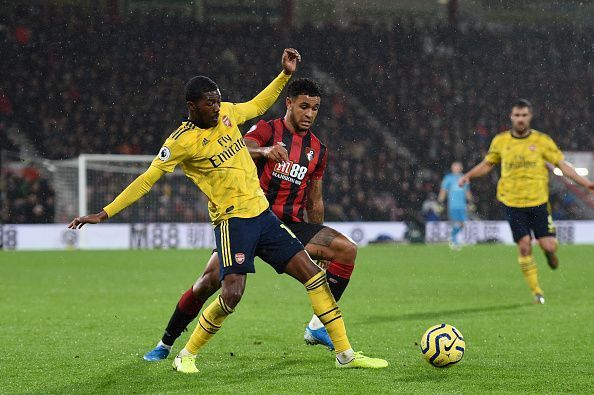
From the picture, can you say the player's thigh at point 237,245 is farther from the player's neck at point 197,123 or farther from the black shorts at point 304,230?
the black shorts at point 304,230

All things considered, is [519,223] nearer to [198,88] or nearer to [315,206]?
[315,206]

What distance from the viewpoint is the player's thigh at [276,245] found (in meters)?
6.19

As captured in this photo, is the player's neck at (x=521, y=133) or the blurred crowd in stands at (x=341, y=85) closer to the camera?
the player's neck at (x=521, y=133)

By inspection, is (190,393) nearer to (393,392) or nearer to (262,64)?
(393,392)

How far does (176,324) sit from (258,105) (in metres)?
1.68

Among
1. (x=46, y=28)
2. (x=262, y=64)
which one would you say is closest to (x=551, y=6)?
(x=262, y=64)

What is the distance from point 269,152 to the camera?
6.09 metres

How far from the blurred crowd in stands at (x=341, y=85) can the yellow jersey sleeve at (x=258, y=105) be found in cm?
1836

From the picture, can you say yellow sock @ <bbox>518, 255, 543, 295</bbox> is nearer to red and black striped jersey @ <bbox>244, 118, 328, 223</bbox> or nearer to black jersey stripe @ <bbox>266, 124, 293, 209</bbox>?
red and black striped jersey @ <bbox>244, 118, 328, 223</bbox>

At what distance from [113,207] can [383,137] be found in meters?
26.0

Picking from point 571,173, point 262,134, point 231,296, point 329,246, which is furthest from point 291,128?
point 571,173

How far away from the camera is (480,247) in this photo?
23.4m

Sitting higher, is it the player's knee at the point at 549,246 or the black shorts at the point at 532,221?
the black shorts at the point at 532,221

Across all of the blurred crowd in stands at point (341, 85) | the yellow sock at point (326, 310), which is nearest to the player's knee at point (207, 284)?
the yellow sock at point (326, 310)
